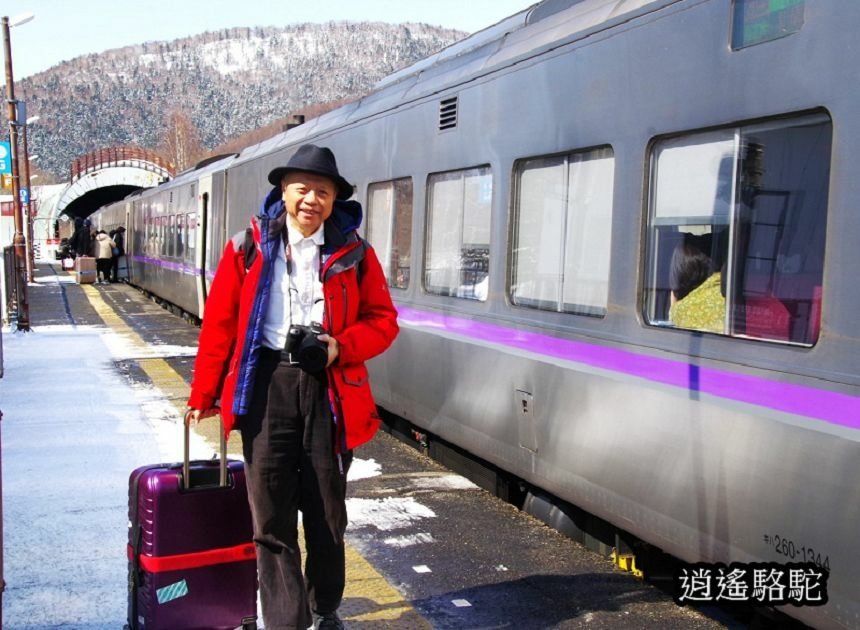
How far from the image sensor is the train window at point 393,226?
7008mm

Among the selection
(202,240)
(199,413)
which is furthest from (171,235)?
(199,413)

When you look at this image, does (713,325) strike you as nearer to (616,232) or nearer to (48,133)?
(616,232)

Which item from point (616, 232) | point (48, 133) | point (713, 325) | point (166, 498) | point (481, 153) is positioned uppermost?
point (48, 133)

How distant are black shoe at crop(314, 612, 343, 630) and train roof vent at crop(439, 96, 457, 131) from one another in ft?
11.2

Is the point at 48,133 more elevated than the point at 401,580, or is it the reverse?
the point at 48,133

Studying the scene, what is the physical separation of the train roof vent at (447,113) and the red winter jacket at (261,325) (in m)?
2.71

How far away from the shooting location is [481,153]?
5.78m

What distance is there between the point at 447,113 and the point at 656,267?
8.20ft

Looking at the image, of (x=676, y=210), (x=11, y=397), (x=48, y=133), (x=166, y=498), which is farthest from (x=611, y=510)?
(x=48, y=133)

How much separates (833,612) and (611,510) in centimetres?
127

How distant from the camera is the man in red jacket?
3.43 metres

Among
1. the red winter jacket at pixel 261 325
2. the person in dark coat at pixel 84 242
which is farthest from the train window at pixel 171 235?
the person in dark coat at pixel 84 242

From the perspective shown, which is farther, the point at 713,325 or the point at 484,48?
the point at 484,48

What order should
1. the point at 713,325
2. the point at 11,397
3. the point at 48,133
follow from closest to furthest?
1. the point at 713,325
2. the point at 11,397
3. the point at 48,133
